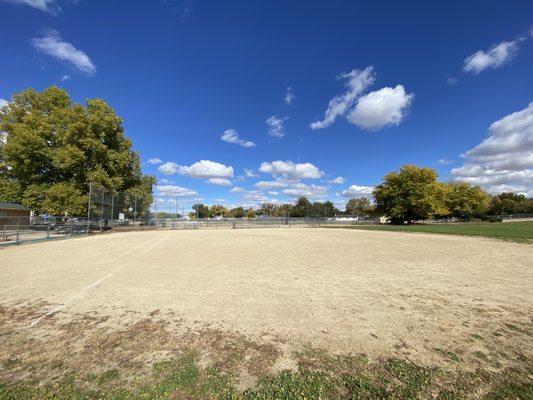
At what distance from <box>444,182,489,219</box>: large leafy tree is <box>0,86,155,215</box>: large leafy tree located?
6880 cm

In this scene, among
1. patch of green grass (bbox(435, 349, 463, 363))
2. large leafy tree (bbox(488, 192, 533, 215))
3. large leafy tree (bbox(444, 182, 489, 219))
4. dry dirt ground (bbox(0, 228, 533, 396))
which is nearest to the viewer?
patch of green grass (bbox(435, 349, 463, 363))

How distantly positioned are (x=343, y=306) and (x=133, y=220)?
3120 centimetres

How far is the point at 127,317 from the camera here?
4.41m

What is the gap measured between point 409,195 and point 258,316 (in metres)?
54.4

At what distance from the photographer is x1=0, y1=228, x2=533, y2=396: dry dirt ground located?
3217 millimetres

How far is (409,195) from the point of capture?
5209 cm

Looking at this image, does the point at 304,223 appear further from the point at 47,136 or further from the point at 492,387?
the point at 492,387

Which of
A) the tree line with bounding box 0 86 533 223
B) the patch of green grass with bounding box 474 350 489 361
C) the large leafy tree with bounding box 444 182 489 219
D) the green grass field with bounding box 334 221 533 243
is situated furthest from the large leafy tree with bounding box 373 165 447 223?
the patch of green grass with bounding box 474 350 489 361

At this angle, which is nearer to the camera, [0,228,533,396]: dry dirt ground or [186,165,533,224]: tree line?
[0,228,533,396]: dry dirt ground

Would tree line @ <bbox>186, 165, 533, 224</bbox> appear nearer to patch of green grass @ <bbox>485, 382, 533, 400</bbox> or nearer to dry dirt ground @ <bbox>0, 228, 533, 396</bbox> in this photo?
dry dirt ground @ <bbox>0, 228, 533, 396</bbox>

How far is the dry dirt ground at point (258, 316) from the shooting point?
10.6ft

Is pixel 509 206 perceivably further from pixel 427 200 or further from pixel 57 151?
pixel 57 151

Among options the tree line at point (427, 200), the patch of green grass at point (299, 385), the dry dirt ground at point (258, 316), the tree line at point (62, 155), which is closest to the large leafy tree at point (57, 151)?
the tree line at point (62, 155)

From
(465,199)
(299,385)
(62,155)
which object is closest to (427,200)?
(465,199)
